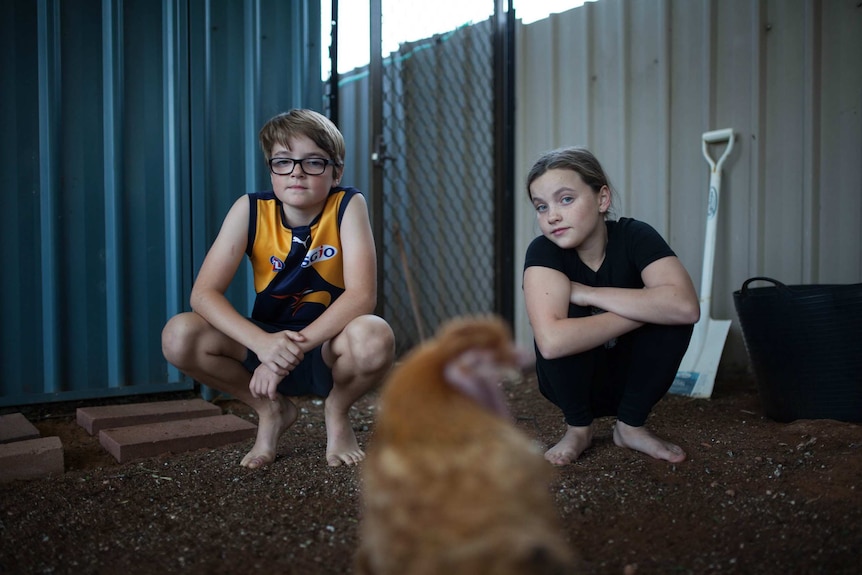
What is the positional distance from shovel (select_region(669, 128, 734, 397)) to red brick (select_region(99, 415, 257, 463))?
2410 millimetres

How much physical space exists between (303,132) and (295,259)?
49 centimetres

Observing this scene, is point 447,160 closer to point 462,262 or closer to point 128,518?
point 462,262

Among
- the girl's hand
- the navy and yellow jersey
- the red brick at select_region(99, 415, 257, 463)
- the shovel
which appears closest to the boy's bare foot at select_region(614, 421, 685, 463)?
the girl's hand

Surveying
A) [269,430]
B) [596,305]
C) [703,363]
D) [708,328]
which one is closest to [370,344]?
[269,430]

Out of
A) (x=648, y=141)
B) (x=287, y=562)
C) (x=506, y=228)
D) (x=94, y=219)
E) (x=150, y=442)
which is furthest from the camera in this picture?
Answer: (x=506, y=228)

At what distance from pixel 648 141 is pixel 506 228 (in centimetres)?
124

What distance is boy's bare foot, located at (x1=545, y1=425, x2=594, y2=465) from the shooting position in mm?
2223

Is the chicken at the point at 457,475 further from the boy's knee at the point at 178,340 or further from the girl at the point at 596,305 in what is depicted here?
the boy's knee at the point at 178,340

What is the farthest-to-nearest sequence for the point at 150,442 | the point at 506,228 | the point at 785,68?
the point at 506,228
the point at 785,68
the point at 150,442

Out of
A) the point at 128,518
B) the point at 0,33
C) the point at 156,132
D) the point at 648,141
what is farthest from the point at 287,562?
the point at 648,141

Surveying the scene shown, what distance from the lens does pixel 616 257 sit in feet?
7.82

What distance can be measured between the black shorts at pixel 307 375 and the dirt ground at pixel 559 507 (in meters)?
0.25

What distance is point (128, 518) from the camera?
1.84 m

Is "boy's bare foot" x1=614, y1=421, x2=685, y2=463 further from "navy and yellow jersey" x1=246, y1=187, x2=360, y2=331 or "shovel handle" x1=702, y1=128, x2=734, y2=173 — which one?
"shovel handle" x1=702, y1=128, x2=734, y2=173
